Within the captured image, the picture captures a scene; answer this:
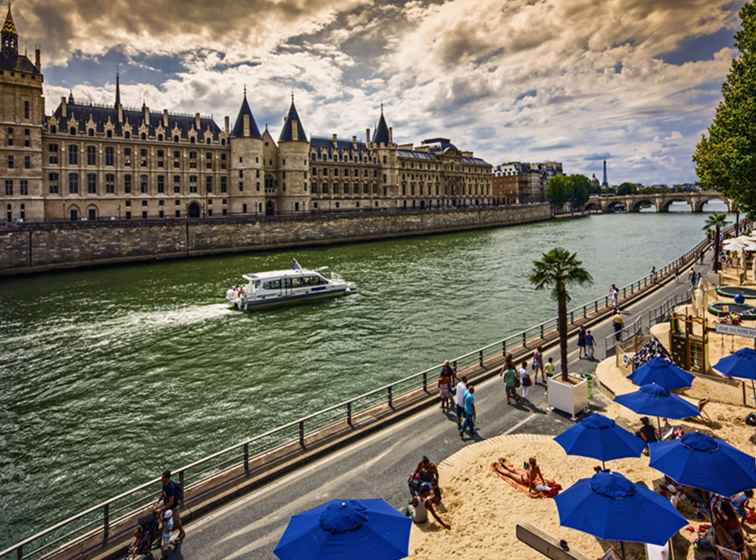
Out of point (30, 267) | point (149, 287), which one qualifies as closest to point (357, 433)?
point (149, 287)

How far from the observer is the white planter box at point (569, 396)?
50.2 ft

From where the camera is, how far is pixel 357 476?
39.9 feet

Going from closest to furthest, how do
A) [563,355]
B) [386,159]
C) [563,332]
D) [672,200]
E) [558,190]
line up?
[563,355], [563,332], [386,159], [672,200], [558,190]

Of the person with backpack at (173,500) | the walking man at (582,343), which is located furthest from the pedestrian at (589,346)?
the person with backpack at (173,500)

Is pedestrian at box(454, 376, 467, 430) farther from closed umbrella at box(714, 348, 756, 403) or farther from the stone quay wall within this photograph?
the stone quay wall

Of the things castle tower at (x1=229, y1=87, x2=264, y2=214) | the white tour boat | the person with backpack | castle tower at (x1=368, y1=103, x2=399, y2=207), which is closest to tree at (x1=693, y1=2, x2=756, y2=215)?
the white tour boat

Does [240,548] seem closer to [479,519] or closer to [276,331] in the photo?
[479,519]

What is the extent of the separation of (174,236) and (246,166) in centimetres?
2740

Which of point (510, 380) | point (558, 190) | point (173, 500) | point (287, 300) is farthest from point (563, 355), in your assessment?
point (558, 190)

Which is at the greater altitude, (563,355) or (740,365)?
(740,365)

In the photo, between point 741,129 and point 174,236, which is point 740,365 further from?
point 174,236

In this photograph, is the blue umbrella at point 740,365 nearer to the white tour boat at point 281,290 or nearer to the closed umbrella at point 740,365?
the closed umbrella at point 740,365

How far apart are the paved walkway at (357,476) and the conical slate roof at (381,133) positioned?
114949mm

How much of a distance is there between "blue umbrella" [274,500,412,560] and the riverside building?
74420mm
